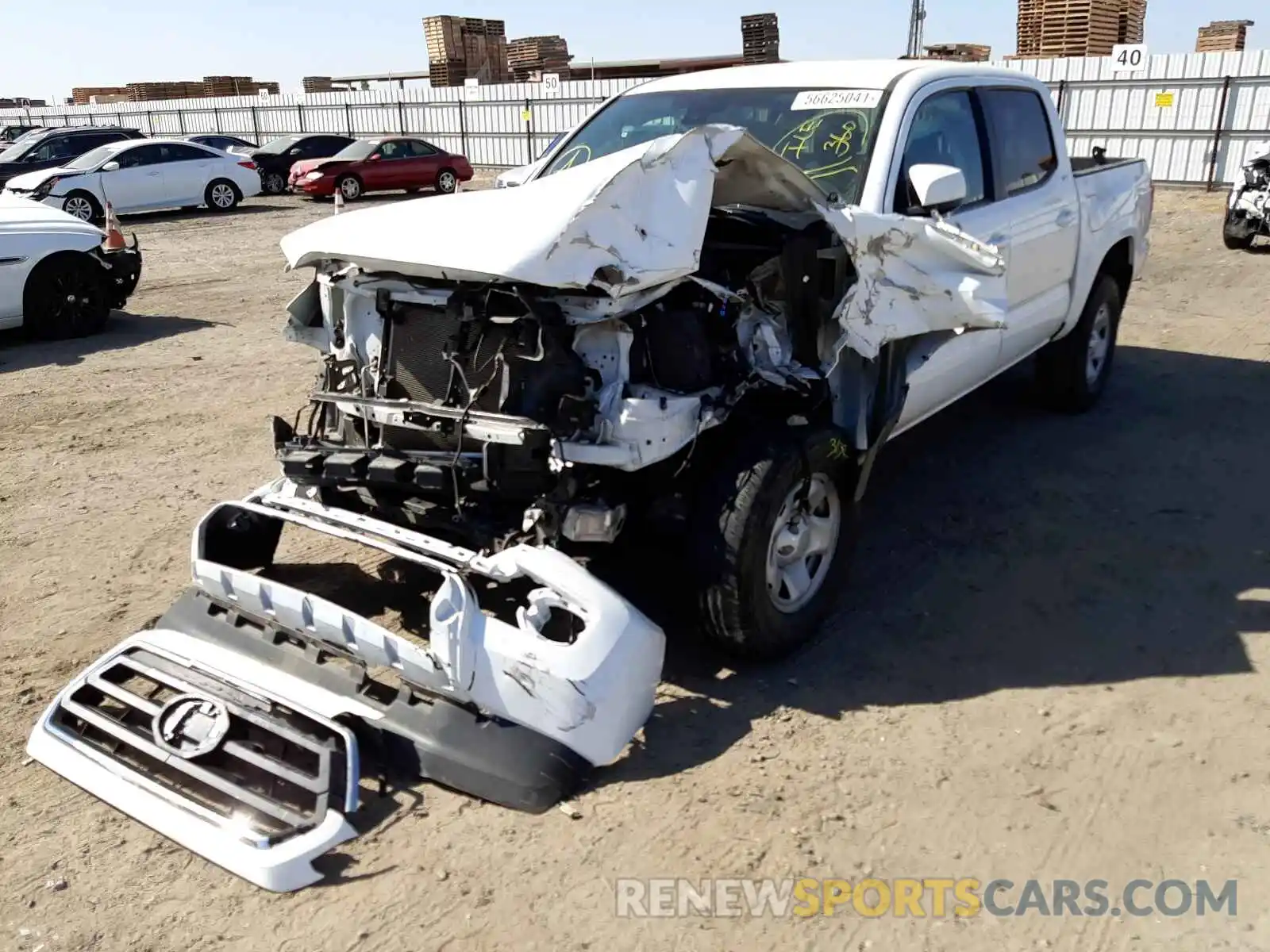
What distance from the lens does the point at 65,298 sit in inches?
368

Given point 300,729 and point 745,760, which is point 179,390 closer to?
point 300,729

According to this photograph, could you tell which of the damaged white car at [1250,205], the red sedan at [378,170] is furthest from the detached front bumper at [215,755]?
the red sedan at [378,170]

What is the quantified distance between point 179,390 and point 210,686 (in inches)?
190

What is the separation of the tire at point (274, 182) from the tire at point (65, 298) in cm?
1541

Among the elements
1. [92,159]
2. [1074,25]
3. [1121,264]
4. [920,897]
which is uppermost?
[1074,25]

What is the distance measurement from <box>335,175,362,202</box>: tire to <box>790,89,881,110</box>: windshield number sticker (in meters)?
18.4

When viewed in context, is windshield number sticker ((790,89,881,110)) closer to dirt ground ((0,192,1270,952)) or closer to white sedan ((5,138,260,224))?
dirt ground ((0,192,1270,952))

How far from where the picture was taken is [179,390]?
7.66 metres

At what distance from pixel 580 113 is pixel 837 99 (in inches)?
866

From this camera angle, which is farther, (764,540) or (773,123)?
(773,123)

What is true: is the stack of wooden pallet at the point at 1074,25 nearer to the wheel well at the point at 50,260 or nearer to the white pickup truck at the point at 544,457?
the wheel well at the point at 50,260

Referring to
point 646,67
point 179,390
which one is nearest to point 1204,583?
point 179,390

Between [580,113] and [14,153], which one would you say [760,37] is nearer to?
[580,113]

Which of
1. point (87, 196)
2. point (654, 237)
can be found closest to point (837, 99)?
point (654, 237)
